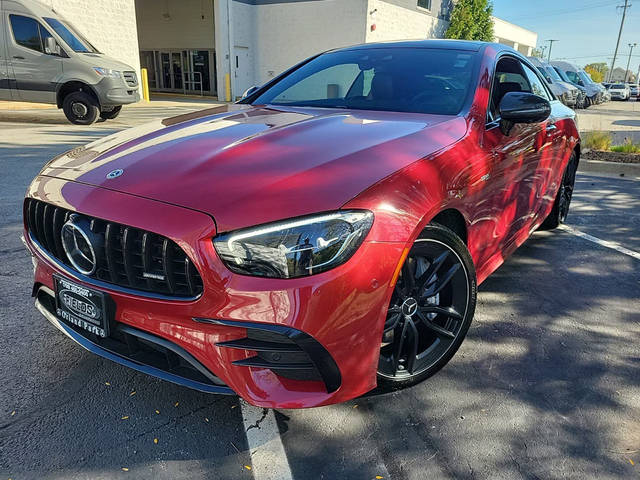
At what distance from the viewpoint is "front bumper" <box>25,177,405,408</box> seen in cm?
166

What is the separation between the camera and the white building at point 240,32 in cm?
2284

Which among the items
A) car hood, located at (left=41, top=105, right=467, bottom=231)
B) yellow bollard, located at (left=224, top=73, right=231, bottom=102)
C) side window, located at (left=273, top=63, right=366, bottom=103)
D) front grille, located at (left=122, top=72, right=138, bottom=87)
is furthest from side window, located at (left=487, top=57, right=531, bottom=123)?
yellow bollard, located at (left=224, top=73, right=231, bottom=102)

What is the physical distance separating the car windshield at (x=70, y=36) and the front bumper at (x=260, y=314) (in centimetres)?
1091

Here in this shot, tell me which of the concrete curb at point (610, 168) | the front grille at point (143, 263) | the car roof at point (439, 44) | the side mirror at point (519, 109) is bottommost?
the concrete curb at point (610, 168)

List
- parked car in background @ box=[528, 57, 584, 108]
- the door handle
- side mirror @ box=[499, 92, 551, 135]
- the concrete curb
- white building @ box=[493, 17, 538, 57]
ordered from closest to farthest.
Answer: side mirror @ box=[499, 92, 551, 135] → the door handle → the concrete curb → parked car in background @ box=[528, 57, 584, 108] → white building @ box=[493, 17, 538, 57]

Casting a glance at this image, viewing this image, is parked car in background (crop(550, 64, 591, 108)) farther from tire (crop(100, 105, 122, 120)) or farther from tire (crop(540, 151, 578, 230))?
tire (crop(540, 151, 578, 230))

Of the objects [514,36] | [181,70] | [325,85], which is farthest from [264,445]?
[514,36]

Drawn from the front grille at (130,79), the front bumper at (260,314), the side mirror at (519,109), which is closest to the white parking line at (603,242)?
the side mirror at (519,109)

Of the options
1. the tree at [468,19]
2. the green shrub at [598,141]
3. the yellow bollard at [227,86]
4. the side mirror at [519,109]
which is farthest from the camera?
the tree at [468,19]

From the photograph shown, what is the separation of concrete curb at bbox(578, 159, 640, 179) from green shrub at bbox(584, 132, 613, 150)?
803mm

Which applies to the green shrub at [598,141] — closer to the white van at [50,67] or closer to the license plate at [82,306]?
the license plate at [82,306]

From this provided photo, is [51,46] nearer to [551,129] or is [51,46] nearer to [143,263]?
[551,129]

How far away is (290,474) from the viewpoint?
1.82 m

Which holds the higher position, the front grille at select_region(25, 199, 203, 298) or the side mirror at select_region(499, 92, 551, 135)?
the side mirror at select_region(499, 92, 551, 135)
